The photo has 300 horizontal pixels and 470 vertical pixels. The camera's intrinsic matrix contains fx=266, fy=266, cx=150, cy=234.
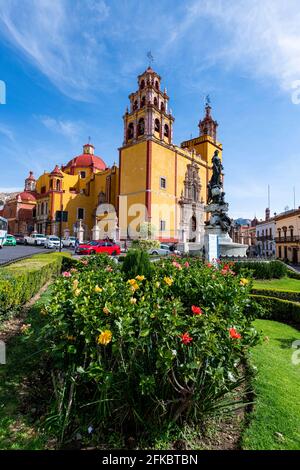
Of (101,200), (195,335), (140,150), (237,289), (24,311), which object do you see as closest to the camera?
(195,335)

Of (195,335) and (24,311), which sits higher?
(195,335)

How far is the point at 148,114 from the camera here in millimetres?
29391

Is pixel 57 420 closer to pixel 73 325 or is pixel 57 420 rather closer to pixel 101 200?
pixel 73 325

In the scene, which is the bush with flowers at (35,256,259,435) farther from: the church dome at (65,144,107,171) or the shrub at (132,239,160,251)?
the church dome at (65,144,107,171)

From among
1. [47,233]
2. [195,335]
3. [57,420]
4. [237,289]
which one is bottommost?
[57,420]

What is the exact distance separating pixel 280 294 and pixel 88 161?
38660 millimetres

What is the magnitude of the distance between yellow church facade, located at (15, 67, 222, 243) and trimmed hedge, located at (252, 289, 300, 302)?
19951 millimetres

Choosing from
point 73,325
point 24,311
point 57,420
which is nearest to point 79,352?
point 73,325

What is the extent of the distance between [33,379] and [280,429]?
2748 millimetres

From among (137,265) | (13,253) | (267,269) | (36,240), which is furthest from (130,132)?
(137,265)

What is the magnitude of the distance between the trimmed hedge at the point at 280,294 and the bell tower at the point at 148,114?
24476 millimetres

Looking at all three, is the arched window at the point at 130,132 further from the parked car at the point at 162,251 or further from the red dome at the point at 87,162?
the parked car at the point at 162,251

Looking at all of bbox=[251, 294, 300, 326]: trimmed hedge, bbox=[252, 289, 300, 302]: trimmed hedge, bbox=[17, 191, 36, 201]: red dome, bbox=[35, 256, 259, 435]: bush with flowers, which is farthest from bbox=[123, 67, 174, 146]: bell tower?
bbox=[35, 256, 259, 435]: bush with flowers

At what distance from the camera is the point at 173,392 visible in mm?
2553
